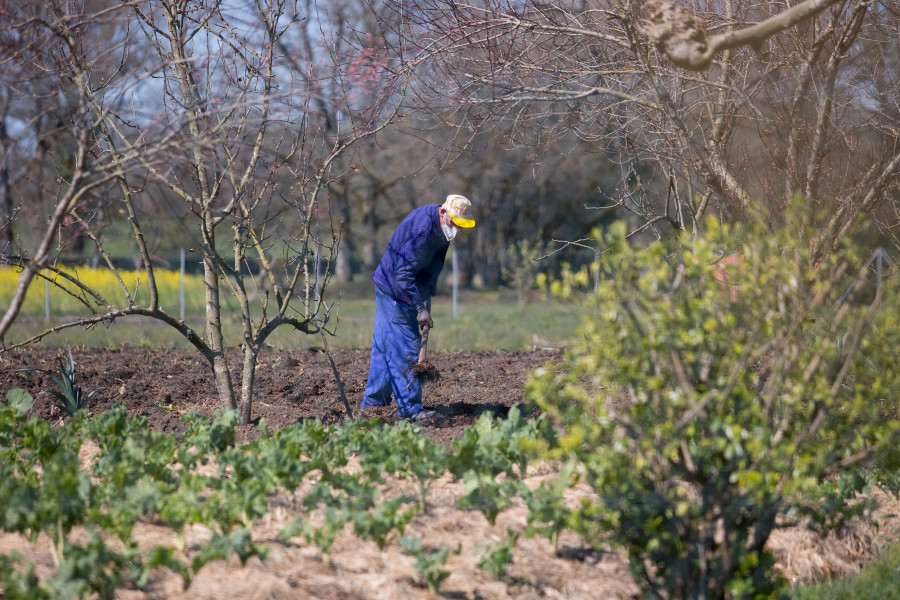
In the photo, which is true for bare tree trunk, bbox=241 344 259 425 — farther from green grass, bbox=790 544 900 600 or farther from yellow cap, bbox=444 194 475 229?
green grass, bbox=790 544 900 600

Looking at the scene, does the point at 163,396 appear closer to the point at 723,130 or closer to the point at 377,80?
the point at 377,80

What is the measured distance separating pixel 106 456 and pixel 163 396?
2557 millimetres

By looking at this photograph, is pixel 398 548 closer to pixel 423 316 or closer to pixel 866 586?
pixel 866 586

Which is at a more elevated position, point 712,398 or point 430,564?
point 712,398

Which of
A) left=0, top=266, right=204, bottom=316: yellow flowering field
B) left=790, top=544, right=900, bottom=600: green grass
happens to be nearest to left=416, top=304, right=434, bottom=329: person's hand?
left=790, top=544, right=900, bottom=600: green grass

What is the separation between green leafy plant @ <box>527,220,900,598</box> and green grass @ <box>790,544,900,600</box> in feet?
2.58

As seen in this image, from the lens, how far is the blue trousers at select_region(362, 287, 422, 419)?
222 inches

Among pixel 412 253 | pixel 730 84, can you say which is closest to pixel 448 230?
pixel 412 253

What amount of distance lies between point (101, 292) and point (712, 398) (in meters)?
15.4

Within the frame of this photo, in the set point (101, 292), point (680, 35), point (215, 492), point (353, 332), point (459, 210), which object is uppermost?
point (680, 35)

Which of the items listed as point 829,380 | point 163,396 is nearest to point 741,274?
point 829,380

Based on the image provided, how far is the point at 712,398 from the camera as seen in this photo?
2.64 metres

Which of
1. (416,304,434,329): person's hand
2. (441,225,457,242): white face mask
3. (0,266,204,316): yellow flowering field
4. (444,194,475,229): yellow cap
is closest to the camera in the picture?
(444,194,475,229): yellow cap

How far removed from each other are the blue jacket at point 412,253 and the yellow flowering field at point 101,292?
32.3 feet
